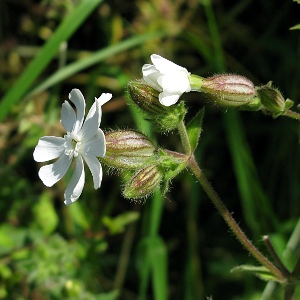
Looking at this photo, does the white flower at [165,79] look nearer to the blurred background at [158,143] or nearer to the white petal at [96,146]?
the white petal at [96,146]

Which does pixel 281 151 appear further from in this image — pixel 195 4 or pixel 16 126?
pixel 16 126

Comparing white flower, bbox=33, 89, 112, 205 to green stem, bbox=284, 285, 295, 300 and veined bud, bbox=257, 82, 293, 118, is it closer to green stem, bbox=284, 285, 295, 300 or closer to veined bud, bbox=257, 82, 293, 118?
veined bud, bbox=257, 82, 293, 118

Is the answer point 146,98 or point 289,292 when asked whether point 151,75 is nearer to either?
point 146,98

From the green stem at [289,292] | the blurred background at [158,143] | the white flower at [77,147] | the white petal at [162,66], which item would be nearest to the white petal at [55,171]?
the white flower at [77,147]

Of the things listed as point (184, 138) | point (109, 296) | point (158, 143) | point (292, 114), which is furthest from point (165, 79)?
point (158, 143)

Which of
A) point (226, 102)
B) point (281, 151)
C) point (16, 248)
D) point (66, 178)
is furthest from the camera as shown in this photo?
point (281, 151)

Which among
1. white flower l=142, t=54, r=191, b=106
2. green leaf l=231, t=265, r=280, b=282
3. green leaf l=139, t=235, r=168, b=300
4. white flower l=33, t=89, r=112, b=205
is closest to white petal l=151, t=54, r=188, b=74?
white flower l=142, t=54, r=191, b=106

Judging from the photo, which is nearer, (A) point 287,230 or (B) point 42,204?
(B) point 42,204

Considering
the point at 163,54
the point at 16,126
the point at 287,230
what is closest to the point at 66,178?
the point at 16,126

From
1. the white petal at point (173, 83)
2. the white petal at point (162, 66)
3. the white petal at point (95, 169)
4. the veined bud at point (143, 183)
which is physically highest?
the white petal at point (162, 66)
